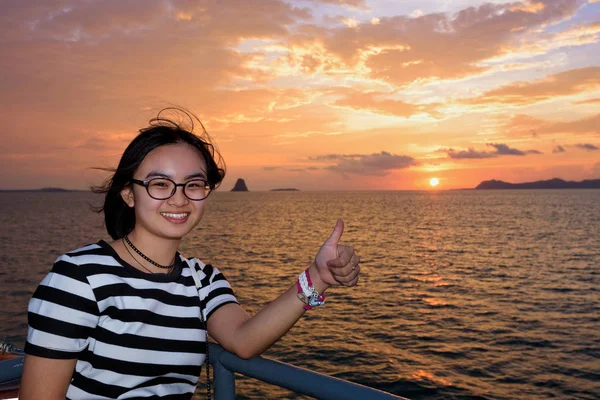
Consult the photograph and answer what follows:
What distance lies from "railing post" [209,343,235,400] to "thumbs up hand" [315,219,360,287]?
0.62 m

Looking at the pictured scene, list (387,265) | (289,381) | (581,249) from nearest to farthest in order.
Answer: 1. (289,381)
2. (387,265)
3. (581,249)

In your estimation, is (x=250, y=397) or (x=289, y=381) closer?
(x=289, y=381)

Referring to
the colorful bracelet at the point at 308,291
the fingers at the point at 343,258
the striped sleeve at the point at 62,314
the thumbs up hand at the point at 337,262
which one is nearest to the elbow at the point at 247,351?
the colorful bracelet at the point at 308,291

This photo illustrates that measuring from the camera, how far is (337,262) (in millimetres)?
2193

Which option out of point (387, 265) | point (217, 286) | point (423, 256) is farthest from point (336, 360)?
point (423, 256)

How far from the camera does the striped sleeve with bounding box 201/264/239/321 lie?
2.60 m

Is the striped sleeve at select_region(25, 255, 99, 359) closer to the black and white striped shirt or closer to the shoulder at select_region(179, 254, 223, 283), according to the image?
the black and white striped shirt

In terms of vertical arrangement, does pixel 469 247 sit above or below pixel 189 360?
below

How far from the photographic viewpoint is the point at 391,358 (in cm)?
1886

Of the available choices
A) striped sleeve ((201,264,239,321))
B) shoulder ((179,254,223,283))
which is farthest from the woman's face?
striped sleeve ((201,264,239,321))

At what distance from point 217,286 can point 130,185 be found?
71 centimetres

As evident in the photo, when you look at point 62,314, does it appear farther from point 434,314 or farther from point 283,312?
point 434,314

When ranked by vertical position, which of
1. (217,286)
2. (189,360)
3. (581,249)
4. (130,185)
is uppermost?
(130,185)

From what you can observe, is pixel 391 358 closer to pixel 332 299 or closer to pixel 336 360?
pixel 336 360
